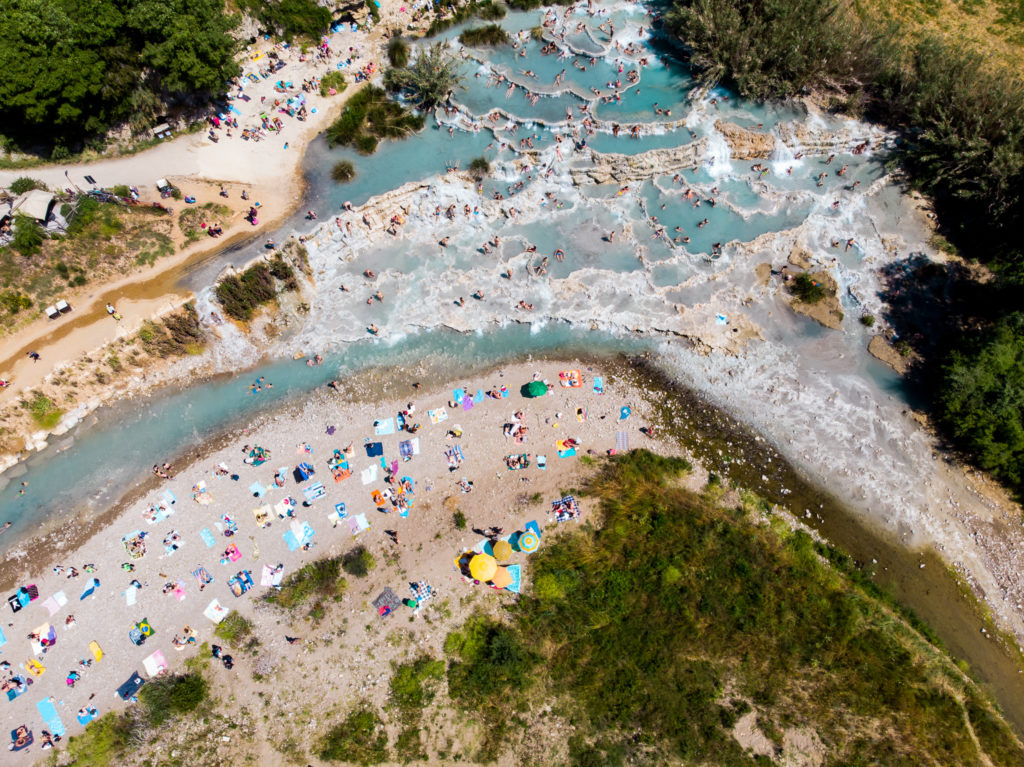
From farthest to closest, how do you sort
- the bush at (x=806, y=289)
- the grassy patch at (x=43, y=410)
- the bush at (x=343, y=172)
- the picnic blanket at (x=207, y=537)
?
the bush at (x=343, y=172), the bush at (x=806, y=289), the grassy patch at (x=43, y=410), the picnic blanket at (x=207, y=537)

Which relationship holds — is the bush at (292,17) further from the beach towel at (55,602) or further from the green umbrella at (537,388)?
the beach towel at (55,602)

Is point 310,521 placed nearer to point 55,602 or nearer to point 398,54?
point 55,602

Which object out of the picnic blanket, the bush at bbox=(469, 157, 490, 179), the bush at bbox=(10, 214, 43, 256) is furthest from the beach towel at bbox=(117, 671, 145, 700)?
the bush at bbox=(469, 157, 490, 179)

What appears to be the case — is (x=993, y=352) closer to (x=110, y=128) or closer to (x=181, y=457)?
(x=181, y=457)

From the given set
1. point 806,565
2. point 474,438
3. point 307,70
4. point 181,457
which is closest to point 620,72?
point 307,70

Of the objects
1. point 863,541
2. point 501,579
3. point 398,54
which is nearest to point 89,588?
point 501,579

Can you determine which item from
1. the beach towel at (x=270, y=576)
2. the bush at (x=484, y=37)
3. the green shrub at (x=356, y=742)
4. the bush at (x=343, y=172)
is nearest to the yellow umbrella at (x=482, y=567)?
the green shrub at (x=356, y=742)

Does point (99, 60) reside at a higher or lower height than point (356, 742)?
higher
